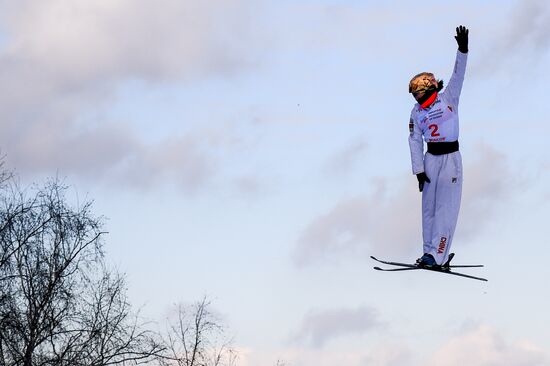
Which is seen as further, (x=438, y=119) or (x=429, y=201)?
(x=429, y=201)

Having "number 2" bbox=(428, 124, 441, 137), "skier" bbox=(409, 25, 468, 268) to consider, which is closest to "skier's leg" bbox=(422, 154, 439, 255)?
"skier" bbox=(409, 25, 468, 268)

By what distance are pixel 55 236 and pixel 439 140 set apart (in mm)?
25241

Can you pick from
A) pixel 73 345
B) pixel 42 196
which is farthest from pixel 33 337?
pixel 42 196

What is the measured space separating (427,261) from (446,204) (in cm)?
71

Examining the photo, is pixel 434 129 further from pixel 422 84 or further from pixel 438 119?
pixel 422 84

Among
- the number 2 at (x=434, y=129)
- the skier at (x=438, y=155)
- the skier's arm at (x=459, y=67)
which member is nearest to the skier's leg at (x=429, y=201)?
the skier at (x=438, y=155)

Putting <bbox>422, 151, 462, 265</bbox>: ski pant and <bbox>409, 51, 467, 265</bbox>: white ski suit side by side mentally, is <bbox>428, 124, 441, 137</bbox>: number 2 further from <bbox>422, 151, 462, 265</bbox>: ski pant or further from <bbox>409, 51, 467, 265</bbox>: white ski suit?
<bbox>422, 151, 462, 265</bbox>: ski pant

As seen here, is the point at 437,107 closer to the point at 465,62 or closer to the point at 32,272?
the point at 465,62

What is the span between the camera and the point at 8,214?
128 feet

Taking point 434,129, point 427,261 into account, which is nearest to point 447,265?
point 427,261

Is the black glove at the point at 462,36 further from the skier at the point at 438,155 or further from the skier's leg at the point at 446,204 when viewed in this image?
the skier's leg at the point at 446,204

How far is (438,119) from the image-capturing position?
679 inches

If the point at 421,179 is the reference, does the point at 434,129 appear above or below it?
above

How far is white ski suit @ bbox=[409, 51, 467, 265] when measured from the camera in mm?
17297
